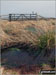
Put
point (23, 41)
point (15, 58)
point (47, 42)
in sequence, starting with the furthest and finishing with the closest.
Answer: point (23, 41), point (47, 42), point (15, 58)

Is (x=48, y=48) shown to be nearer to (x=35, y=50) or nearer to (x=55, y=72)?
(x=35, y=50)

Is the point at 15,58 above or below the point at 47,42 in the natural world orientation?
below

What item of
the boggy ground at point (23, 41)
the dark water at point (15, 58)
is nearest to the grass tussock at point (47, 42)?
the boggy ground at point (23, 41)

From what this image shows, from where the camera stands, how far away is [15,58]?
529 cm

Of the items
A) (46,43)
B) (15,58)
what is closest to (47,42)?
(46,43)

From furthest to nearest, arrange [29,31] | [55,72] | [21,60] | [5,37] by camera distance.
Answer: [29,31] → [5,37] → [21,60] → [55,72]

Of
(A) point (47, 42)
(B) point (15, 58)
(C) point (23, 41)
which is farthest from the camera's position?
(C) point (23, 41)

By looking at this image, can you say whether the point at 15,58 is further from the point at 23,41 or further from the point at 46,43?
the point at 46,43

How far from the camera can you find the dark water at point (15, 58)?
5074 mm

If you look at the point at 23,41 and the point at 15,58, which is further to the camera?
the point at 23,41

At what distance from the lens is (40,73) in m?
4.59

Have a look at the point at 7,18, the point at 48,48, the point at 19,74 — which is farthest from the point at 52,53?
the point at 7,18

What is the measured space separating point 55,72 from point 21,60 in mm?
1069

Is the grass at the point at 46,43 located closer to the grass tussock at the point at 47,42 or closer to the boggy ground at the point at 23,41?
the grass tussock at the point at 47,42
